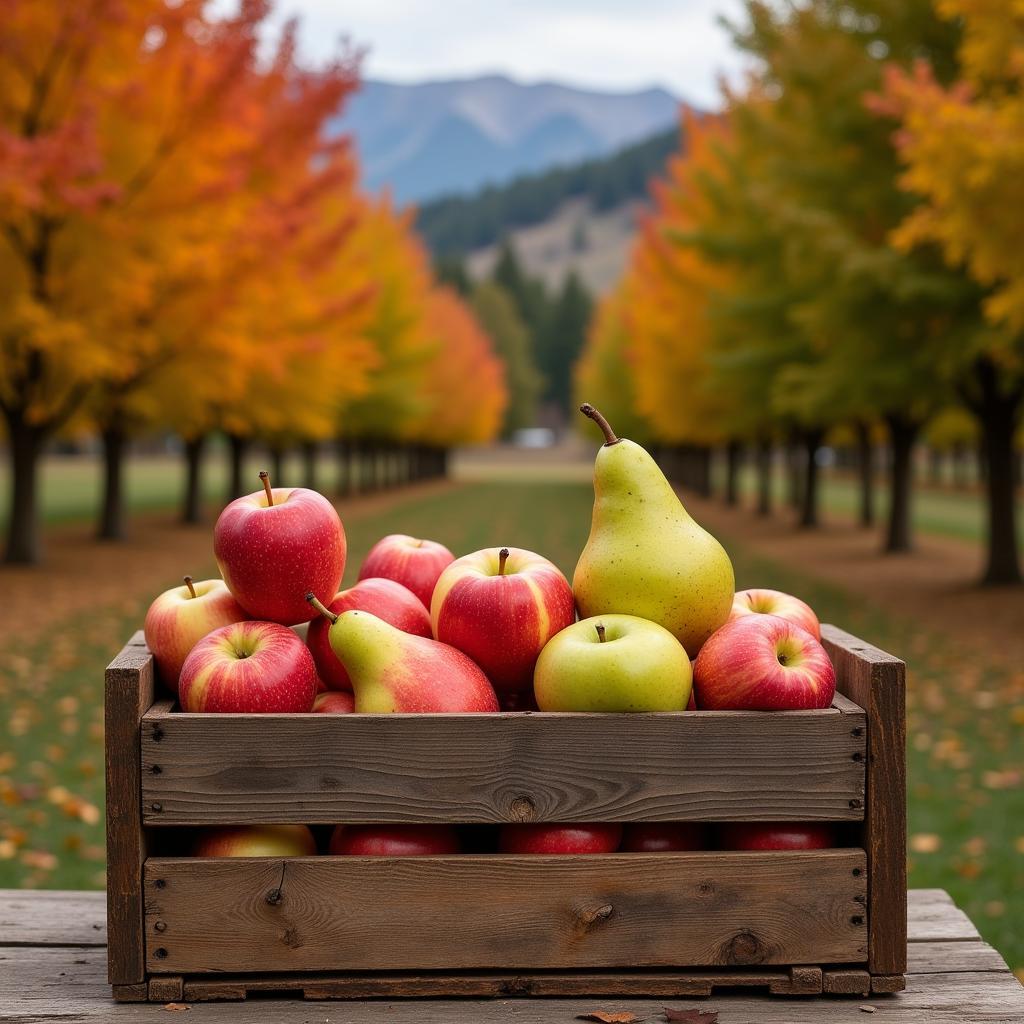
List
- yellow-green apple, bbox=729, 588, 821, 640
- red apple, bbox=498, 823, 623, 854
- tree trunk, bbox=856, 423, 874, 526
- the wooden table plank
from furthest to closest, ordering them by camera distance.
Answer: tree trunk, bbox=856, 423, 874, 526 < yellow-green apple, bbox=729, 588, 821, 640 < red apple, bbox=498, 823, 623, 854 < the wooden table plank

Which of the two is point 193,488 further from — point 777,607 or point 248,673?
point 248,673

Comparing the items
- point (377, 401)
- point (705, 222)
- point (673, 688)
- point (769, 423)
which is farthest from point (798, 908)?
point (377, 401)

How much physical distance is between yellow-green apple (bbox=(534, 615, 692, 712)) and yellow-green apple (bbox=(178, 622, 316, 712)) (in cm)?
40

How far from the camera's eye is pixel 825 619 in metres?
12.1

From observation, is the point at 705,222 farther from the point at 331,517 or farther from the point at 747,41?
the point at 331,517

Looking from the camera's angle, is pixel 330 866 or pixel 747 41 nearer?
pixel 330 866

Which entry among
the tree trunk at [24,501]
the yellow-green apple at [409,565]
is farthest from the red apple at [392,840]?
the tree trunk at [24,501]

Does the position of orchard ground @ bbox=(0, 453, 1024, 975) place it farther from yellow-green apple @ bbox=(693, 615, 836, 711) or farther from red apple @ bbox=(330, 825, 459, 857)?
red apple @ bbox=(330, 825, 459, 857)

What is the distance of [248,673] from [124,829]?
301 mm

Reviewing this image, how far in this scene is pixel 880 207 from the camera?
13.8 m

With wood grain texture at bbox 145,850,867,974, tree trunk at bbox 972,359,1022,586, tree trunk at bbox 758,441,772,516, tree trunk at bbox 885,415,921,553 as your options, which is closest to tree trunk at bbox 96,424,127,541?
tree trunk at bbox 885,415,921,553

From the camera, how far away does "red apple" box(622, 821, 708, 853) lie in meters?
1.99

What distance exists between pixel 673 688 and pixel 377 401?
3214 cm

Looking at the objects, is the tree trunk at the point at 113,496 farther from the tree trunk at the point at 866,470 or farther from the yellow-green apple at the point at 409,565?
the yellow-green apple at the point at 409,565
